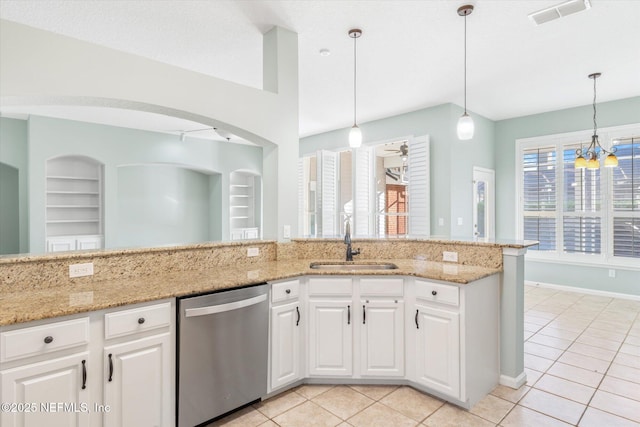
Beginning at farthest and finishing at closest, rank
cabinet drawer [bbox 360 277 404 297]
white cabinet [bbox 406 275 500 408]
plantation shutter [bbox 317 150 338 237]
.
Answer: plantation shutter [bbox 317 150 338 237]
cabinet drawer [bbox 360 277 404 297]
white cabinet [bbox 406 275 500 408]

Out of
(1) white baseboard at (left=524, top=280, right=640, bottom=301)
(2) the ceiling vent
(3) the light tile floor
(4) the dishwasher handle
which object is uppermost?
(2) the ceiling vent

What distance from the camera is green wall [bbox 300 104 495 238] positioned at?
5277mm

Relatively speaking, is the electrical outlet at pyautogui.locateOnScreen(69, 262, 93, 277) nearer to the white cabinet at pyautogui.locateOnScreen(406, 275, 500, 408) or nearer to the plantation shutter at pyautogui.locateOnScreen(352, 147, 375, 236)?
the white cabinet at pyautogui.locateOnScreen(406, 275, 500, 408)

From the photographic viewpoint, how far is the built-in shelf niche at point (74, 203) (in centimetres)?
596

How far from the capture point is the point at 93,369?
172 cm

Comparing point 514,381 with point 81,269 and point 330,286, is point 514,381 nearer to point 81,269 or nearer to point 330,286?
point 330,286

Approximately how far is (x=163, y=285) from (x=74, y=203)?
17.7ft

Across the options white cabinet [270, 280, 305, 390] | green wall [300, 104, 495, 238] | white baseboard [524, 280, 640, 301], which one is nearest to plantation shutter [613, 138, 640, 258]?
white baseboard [524, 280, 640, 301]

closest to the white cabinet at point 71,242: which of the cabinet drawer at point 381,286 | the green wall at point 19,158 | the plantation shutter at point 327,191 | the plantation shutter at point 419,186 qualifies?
the green wall at point 19,158

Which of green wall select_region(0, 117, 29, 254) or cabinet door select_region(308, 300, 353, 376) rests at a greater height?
green wall select_region(0, 117, 29, 254)

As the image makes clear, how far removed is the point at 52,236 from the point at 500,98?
25.2 feet

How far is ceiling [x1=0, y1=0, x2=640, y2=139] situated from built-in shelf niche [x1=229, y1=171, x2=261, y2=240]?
12.9 ft

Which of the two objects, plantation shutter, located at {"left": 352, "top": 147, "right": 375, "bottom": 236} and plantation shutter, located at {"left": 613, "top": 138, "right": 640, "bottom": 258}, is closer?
plantation shutter, located at {"left": 613, "top": 138, "right": 640, "bottom": 258}

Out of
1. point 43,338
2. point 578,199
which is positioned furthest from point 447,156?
point 43,338
